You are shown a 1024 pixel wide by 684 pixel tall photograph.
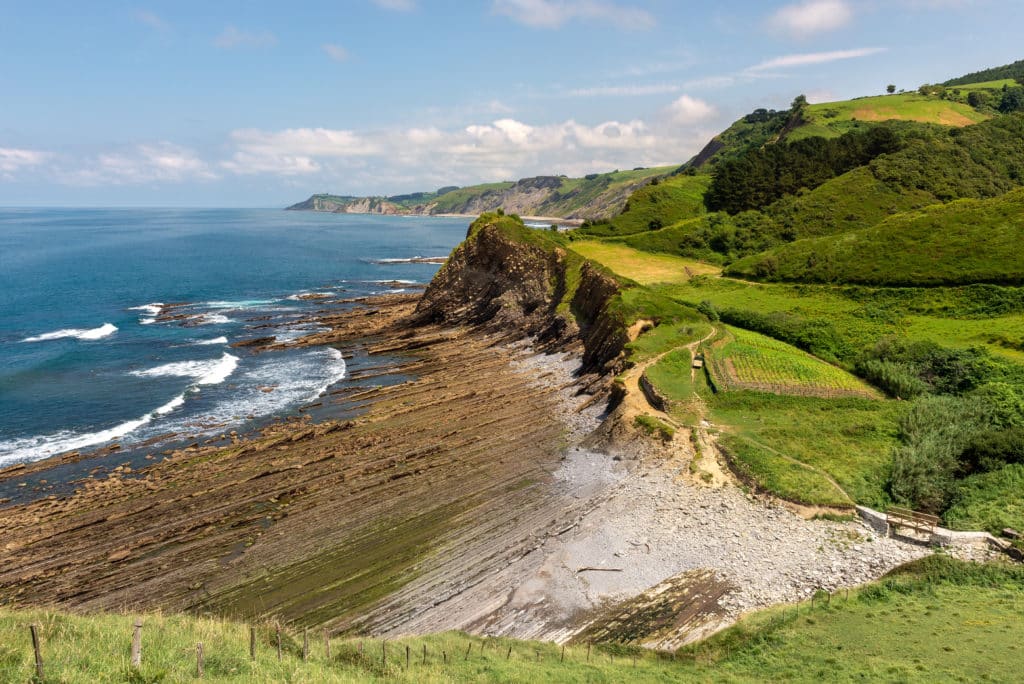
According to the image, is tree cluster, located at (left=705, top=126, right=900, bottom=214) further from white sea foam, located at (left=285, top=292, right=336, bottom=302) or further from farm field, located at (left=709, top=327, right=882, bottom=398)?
white sea foam, located at (left=285, top=292, right=336, bottom=302)

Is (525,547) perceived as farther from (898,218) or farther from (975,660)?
(898,218)

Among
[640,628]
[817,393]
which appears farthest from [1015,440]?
[640,628]

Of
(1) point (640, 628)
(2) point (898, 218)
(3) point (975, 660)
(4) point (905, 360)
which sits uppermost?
(2) point (898, 218)

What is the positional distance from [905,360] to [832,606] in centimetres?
2758

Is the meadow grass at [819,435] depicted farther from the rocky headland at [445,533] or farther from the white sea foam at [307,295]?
the white sea foam at [307,295]

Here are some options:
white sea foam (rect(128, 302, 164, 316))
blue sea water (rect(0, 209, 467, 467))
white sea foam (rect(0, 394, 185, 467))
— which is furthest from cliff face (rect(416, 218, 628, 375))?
white sea foam (rect(128, 302, 164, 316))

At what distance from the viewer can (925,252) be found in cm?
6034

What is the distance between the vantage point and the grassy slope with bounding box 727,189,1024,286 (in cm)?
5506

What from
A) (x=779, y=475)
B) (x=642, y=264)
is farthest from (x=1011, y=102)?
(x=779, y=475)

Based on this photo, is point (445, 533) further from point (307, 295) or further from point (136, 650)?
point (307, 295)

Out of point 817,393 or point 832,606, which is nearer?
point 832,606

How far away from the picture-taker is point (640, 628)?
21.9m

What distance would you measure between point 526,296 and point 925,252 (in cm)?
4493

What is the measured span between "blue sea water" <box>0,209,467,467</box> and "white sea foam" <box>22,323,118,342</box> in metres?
0.24
